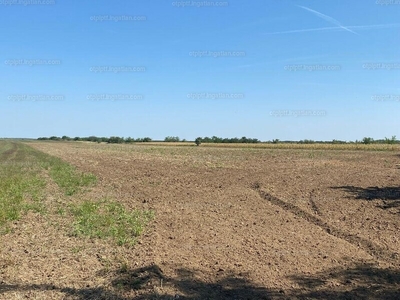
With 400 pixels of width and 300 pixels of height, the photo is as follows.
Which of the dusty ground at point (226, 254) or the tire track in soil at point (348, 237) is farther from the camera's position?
the tire track in soil at point (348, 237)

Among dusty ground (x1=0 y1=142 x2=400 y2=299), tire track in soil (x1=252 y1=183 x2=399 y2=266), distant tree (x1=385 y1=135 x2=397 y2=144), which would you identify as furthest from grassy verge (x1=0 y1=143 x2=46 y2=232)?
distant tree (x1=385 y1=135 x2=397 y2=144)

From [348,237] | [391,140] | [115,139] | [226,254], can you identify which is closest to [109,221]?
[226,254]

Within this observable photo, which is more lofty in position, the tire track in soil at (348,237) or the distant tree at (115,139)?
the distant tree at (115,139)

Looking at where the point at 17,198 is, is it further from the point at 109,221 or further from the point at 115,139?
the point at 115,139

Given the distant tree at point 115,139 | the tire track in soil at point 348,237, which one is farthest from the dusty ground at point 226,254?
the distant tree at point 115,139

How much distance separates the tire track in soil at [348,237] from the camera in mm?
6016

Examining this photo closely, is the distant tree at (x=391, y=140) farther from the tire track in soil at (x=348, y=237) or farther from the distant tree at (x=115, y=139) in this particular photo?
the distant tree at (x=115, y=139)

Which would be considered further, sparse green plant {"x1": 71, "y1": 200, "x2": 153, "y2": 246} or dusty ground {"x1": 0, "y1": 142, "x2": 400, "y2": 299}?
sparse green plant {"x1": 71, "y1": 200, "x2": 153, "y2": 246}

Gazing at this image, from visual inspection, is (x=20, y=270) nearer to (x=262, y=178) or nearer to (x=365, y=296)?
(x=365, y=296)

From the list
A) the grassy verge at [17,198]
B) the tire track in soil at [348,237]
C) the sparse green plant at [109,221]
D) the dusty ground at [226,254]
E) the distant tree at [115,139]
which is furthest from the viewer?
the distant tree at [115,139]

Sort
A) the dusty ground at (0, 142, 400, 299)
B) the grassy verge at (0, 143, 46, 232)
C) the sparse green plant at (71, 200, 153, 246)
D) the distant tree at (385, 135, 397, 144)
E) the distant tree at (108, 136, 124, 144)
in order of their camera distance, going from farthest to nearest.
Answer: the distant tree at (108, 136, 124, 144) → the distant tree at (385, 135, 397, 144) → the grassy verge at (0, 143, 46, 232) → the sparse green plant at (71, 200, 153, 246) → the dusty ground at (0, 142, 400, 299)

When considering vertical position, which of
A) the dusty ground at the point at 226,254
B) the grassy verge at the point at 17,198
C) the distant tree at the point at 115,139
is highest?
the distant tree at the point at 115,139

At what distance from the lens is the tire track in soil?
19.7 feet

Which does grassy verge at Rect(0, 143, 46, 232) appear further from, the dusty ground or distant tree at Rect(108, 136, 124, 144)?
distant tree at Rect(108, 136, 124, 144)
